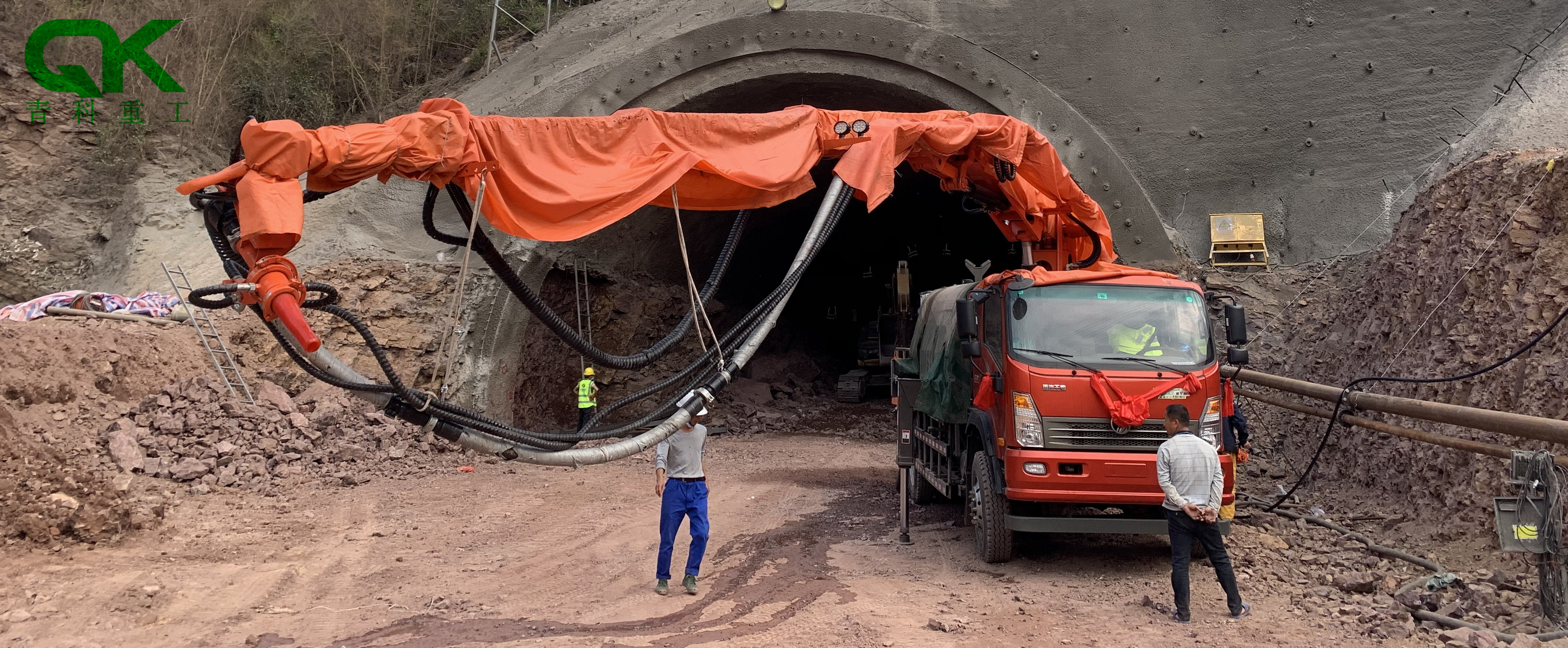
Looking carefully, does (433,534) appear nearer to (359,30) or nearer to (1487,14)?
(1487,14)

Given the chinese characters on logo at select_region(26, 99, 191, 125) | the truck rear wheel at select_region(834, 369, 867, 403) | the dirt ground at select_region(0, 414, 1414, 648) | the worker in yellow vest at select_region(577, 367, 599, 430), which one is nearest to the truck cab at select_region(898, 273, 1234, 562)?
the dirt ground at select_region(0, 414, 1414, 648)

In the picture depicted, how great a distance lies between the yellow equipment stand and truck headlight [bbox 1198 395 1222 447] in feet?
21.2

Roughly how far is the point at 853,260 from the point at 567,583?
19.4m

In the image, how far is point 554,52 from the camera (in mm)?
17797

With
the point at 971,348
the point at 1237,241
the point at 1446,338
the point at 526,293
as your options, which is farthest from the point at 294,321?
the point at 1237,241

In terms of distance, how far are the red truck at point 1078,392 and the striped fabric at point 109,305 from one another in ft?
34.2

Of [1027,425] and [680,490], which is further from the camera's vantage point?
[1027,425]

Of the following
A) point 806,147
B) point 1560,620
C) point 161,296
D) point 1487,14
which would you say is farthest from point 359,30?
point 1560,620

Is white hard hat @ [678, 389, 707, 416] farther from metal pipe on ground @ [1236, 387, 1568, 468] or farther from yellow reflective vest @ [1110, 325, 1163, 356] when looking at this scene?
metal pipe on ground @ [1236, 387, 1568, 468]

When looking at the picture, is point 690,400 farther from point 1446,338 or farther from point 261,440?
point 261,440

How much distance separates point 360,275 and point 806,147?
8.90 meters

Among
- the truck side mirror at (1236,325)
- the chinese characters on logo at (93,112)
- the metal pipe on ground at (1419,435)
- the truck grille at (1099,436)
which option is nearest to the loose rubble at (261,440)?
the truck grille at (1099,436)

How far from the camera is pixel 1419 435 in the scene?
24.5ft

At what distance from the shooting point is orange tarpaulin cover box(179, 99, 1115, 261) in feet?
17.3
